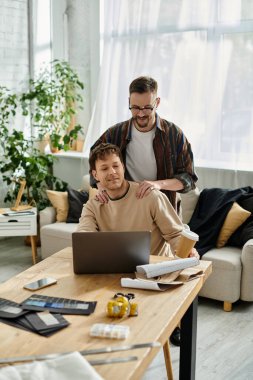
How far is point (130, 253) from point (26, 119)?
12.1ft

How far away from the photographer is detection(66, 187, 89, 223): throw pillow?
4469mm

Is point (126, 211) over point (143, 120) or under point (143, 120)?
under

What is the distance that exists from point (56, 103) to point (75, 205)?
137cm

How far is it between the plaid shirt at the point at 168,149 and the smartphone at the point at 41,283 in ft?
2.93

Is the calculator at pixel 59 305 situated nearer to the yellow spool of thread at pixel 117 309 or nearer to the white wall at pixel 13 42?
the yellow spool of thread at pixel 117 309

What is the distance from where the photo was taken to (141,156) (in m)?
2.72

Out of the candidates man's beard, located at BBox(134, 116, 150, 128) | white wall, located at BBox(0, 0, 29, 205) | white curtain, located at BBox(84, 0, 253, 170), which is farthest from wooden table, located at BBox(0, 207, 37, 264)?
man's beard, located at BBox(134, 116, 150, 128)

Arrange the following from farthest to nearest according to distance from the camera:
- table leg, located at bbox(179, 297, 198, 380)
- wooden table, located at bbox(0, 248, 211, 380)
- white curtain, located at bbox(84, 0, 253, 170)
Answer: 1. white curtain, located at bbox(84, 0, 253, 170)
2. table leg, located at bbox(179, 297, 198, 380)
3. wooden table, located at bbox(0, 248, 211, 380)

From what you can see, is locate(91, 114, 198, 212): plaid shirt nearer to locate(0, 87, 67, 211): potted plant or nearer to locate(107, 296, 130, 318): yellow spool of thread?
locate(107, 296, 130, 318): yellow spool of thread

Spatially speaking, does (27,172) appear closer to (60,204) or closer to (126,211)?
(60,204)

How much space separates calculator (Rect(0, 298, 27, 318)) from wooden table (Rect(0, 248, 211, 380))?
4cm

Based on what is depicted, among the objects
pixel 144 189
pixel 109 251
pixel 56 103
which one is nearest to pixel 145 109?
pixel 144 189

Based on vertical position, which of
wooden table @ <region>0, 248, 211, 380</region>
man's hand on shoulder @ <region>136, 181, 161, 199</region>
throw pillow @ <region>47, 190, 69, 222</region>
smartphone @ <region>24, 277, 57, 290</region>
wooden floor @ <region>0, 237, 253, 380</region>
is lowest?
wooden floor @ <region>0, 237, 253, 380</region>

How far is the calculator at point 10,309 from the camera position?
1.67 metres
